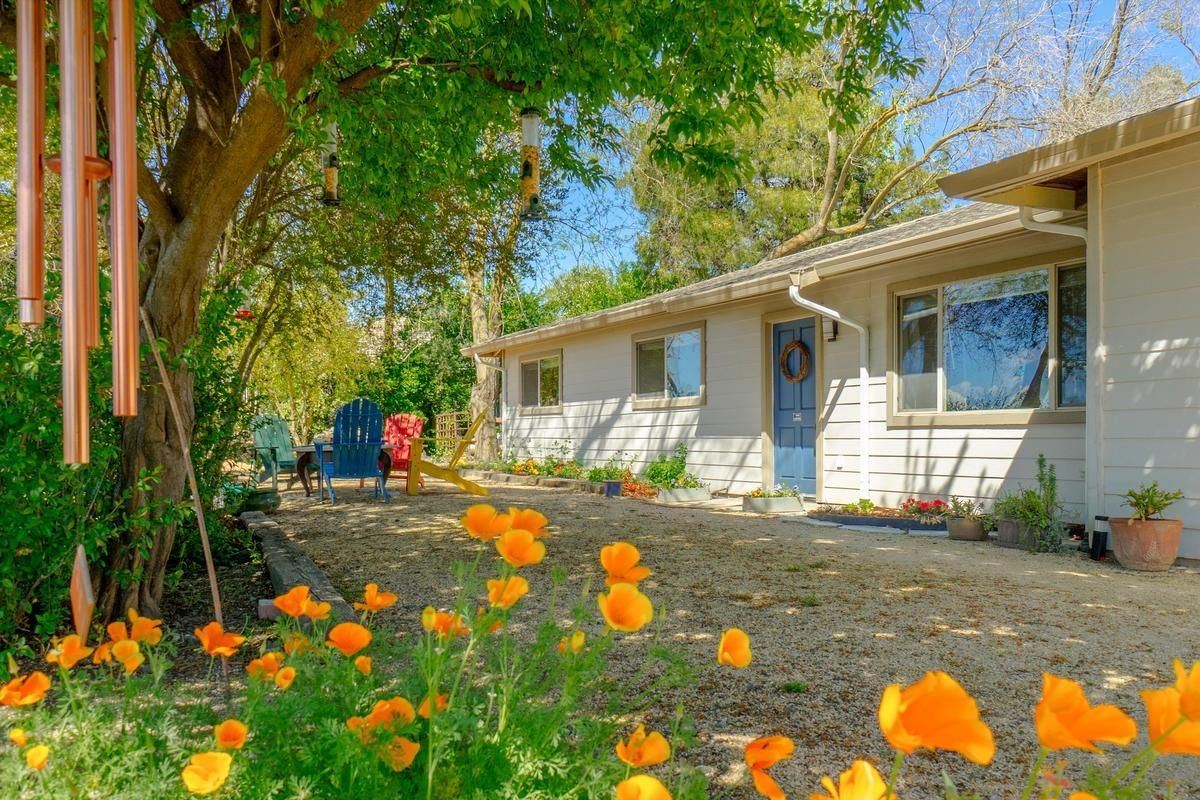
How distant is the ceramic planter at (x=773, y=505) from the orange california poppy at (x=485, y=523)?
24.4ft

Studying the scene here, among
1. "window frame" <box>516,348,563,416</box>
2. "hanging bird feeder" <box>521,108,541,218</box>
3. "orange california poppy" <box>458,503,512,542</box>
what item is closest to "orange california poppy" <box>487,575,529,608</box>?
"orange california poppy" <box>458,503,512,542</box>

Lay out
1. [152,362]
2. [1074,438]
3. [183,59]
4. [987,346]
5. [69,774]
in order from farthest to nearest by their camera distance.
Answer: [987,346] < [1074,438] < [183,59] < [152,362] < [69,774]

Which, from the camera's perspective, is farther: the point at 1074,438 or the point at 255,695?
the point at 1074,438

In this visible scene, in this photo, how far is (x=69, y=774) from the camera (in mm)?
1232

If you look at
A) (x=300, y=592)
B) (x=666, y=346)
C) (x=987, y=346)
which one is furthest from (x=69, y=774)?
(x=666, y=346)

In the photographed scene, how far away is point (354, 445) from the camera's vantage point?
8.80 metres

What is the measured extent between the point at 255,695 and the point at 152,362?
7.96 ft

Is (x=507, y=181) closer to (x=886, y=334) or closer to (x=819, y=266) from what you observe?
(x=819, y=266)

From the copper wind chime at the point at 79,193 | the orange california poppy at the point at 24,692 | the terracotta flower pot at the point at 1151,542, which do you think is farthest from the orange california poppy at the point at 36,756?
the terracotta flower pot at the point at 1151,542

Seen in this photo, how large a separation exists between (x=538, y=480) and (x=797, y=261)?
16.8ft

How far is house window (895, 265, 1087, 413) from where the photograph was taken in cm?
639

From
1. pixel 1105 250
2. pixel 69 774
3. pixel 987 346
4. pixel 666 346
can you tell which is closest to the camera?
pixel 69 774

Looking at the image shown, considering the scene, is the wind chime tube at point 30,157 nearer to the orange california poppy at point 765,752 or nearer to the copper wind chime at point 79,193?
the copper wind chime at point 79,193

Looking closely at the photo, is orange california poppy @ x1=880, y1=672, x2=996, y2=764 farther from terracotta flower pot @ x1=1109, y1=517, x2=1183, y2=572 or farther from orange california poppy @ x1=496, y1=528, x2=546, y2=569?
terracotta flower pot @ x1=1109, y1=517, x2=1183, y2=572
